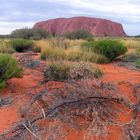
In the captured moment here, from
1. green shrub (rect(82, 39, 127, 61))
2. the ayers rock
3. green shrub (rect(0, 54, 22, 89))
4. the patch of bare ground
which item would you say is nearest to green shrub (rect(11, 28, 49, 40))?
green shrub (rect(82, 39, 127, 61))

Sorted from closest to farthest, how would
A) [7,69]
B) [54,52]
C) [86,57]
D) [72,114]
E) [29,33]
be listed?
[72,114] < [7,69] < [86,57] < [54,52] < [29,33]

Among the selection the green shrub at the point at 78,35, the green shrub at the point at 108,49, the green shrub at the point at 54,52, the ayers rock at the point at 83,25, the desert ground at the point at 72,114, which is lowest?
the ayers rock at the point at 83,25

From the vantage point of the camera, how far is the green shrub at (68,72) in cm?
1152

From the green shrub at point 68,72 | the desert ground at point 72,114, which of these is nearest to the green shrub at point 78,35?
the green shrub at point 68,72

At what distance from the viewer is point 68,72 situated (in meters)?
11.8

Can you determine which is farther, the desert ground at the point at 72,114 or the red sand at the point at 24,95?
the red sand at the point at 24,95

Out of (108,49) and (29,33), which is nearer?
(108,49)

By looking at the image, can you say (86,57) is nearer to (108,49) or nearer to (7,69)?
(108,49)

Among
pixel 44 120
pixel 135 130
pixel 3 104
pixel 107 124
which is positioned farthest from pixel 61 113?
pixel 3 104

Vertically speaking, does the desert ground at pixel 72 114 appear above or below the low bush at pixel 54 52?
above

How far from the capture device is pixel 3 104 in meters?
9.43

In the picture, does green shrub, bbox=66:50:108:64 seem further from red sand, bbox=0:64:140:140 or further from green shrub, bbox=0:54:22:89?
green shrub, bbox=0:54:22:89

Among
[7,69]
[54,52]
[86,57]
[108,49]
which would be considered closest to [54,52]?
[54,52]

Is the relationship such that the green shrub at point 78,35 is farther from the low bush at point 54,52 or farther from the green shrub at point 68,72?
the green shrub at point 68,72
